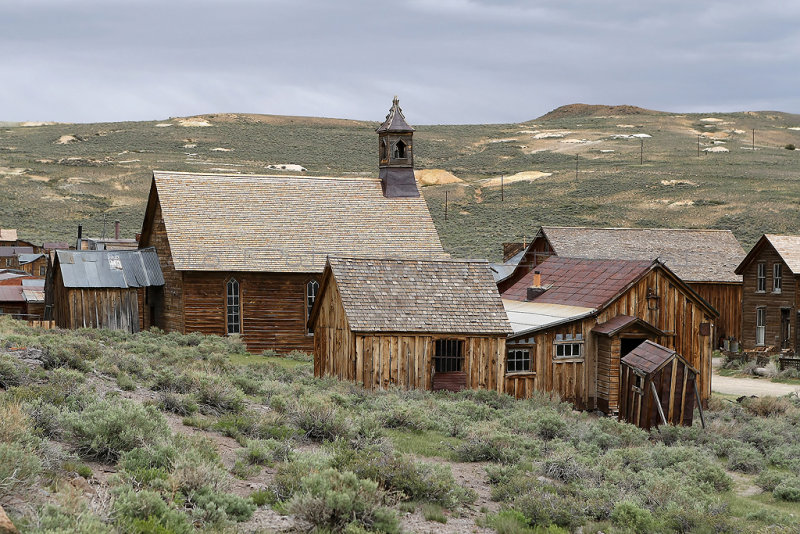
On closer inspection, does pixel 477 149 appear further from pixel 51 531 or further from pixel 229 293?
pixel 51 531

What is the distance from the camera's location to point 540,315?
2312cm

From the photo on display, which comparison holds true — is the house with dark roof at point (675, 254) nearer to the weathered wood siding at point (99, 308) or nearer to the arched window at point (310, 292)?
the arched window at point (310, 292)

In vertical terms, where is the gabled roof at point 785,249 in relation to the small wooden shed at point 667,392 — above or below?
above

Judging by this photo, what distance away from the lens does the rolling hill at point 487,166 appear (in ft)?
245

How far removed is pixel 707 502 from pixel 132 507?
7060 millimetres

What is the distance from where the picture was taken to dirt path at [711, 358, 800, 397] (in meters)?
27.2

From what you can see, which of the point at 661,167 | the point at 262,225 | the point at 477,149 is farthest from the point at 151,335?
the point at 477,149

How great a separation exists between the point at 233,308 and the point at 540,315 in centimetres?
1263

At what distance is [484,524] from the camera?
987 centimetres

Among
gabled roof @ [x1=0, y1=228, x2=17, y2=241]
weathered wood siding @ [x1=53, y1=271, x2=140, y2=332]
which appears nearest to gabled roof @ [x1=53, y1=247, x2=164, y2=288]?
weathered wood siding @ [x1=53, y1=271, x2=140, y2=332]

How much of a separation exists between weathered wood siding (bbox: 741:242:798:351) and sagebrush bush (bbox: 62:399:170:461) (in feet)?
102

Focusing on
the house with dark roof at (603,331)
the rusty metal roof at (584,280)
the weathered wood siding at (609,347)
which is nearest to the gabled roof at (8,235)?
the rusty metal roof at (584,280)

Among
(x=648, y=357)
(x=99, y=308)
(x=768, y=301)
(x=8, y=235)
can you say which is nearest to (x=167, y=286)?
(x=99, y=308)

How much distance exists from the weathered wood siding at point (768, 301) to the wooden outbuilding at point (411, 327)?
19.0m
